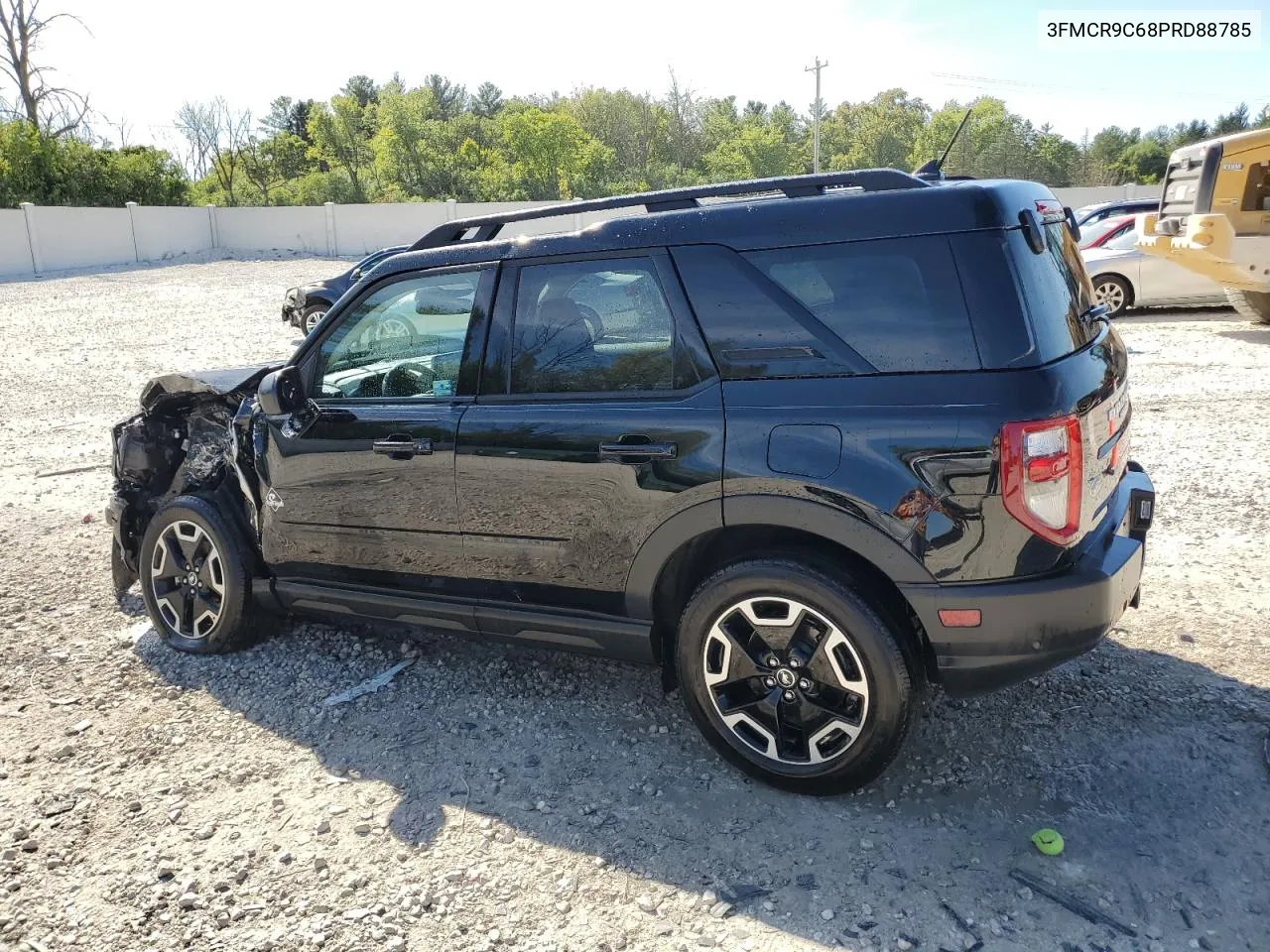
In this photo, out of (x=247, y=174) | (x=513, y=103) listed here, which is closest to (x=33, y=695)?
(x=247, y=174)

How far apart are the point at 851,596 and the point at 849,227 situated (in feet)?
3.75

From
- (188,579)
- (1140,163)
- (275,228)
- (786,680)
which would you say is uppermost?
(1140,163)

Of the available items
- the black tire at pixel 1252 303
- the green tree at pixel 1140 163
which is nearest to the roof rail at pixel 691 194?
the black tire at pixel 1252 303

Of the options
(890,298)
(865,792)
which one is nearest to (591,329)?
(890,298)

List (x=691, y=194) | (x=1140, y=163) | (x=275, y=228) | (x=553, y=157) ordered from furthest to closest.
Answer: (x=1140, y=163) < (x=553, y=157) < (x=275, y=228) < (x=691, y=194)

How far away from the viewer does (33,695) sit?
164 inches

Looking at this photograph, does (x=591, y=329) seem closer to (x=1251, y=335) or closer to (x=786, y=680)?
(x=786, y=680)

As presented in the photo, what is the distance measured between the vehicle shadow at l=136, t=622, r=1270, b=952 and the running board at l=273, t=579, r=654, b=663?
1.22 ft

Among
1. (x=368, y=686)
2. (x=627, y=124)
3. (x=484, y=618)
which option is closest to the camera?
(x=484, y=618)

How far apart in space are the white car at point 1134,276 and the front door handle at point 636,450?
12.3 m

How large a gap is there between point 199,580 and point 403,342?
158cm

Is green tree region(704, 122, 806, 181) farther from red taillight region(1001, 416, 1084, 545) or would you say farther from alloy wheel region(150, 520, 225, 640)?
red taillight region(1001, 416, 1084, 545)

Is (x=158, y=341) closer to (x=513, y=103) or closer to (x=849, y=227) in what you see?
(x=849, y=227)

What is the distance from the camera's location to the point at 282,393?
395cm
